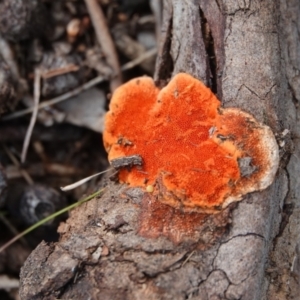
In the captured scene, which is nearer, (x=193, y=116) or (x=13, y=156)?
(x=193, y=116)

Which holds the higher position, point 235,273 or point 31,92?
point 31,92

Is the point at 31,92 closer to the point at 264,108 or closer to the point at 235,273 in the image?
the point at 264,108

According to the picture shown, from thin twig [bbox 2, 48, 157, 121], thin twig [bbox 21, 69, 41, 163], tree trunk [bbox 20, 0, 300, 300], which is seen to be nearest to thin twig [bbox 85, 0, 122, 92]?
thin twig [bbox 2, 48, 157, 121]

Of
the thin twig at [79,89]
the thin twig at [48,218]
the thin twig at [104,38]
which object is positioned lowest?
the thin twig at [48,218]

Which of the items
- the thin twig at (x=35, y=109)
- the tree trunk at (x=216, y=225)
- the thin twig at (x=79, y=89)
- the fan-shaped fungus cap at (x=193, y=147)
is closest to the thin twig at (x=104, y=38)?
the thin twig at (x=79, y=89)

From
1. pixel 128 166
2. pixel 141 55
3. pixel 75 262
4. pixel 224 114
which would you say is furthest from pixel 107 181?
pixel 141 55

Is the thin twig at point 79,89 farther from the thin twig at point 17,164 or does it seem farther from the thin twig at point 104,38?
the thin twig at point 17,164
